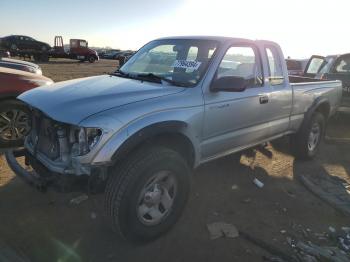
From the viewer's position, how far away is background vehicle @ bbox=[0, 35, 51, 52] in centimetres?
3303

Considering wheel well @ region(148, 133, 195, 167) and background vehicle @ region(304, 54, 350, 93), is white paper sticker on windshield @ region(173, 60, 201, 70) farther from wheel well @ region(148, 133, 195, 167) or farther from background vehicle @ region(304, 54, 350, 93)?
background vehicle @ region(304, 54, 350, 93)

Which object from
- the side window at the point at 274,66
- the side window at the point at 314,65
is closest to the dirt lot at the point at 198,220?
the side window at the point at 274,66

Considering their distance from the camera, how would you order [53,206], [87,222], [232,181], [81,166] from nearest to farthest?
1. [81,166]
2. [87,222]
3. [53,206]
4. [232,181]

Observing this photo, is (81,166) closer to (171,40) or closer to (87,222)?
(87,222)

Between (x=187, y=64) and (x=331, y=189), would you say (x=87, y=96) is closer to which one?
(x=187, y=64)

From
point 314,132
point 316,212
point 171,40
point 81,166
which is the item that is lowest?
point 316,212

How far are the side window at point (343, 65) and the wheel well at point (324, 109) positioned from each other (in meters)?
3.35

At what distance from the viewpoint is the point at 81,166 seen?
308 centimetres

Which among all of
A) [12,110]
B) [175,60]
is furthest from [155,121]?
[12,110]

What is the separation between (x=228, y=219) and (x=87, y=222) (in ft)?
5.03

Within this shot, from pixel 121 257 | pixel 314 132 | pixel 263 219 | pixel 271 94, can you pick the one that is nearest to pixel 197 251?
pixel 121 257

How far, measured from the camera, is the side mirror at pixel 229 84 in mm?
3770

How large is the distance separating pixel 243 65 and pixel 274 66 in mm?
694

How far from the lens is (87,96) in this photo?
11.2 ft
